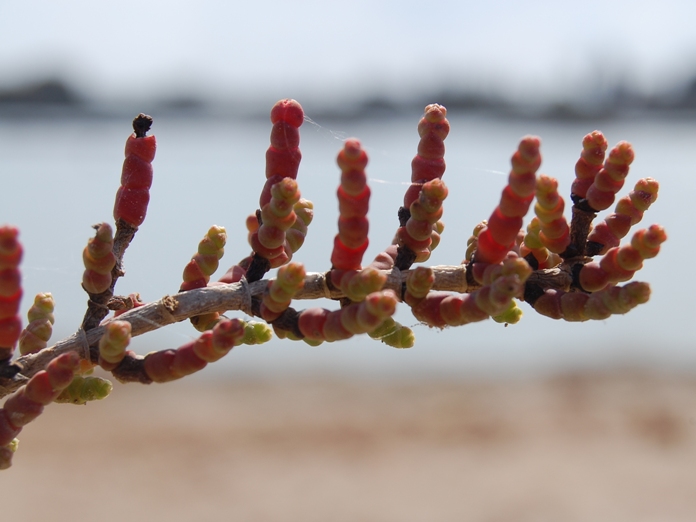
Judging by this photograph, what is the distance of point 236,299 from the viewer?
4.24 ft

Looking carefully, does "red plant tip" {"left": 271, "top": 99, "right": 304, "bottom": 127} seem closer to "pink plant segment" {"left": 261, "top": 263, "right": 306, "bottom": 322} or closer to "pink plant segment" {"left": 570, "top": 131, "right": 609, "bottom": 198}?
"pink plant segment" {"left": 261, "top": 263, "right": 306, "bottom": 322}

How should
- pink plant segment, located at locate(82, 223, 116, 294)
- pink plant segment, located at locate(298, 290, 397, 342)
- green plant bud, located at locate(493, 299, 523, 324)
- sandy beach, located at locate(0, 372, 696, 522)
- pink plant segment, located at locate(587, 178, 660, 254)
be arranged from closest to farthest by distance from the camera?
pink plant segment, located at locate(298, 290, 397, 342)
pink plant segment, located at locate(82, 223, 116, 294)
pink plant segment, located at locate(587, 178, 660, 254)
green plant bud, located at locate(493, 299, 523, 324)
sandy beach, located at locate(0, 372, 696, 522)

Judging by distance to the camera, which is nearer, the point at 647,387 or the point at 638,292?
the point at 638,292

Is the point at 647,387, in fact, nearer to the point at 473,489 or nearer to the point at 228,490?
the point at 473,489

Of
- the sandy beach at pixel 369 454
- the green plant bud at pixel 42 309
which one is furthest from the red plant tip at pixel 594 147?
the sandy beach at pixel 369 454

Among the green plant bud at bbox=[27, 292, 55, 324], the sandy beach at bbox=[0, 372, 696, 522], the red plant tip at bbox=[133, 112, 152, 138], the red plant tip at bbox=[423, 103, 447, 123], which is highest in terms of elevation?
the sandy beach at bbox=[0, 372, 696, 522]

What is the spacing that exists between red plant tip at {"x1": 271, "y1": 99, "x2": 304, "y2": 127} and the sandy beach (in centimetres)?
969

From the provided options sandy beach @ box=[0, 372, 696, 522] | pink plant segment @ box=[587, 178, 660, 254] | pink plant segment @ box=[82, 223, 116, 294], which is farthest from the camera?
sandy beach @ box=[0, 372, 696, 522]

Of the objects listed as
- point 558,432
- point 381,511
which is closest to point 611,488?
point 558,432

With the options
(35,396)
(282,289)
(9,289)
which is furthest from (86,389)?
(282,289)

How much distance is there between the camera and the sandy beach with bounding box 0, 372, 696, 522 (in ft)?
35.7

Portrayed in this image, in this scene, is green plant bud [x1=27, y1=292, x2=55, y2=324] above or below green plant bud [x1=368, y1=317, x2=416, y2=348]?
above

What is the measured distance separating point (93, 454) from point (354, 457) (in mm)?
4352

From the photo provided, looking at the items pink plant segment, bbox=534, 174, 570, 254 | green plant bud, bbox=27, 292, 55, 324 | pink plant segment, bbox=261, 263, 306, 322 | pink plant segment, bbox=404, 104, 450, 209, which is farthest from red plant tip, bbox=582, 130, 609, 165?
green plant bud, bbox=27, 292, 55, 324
